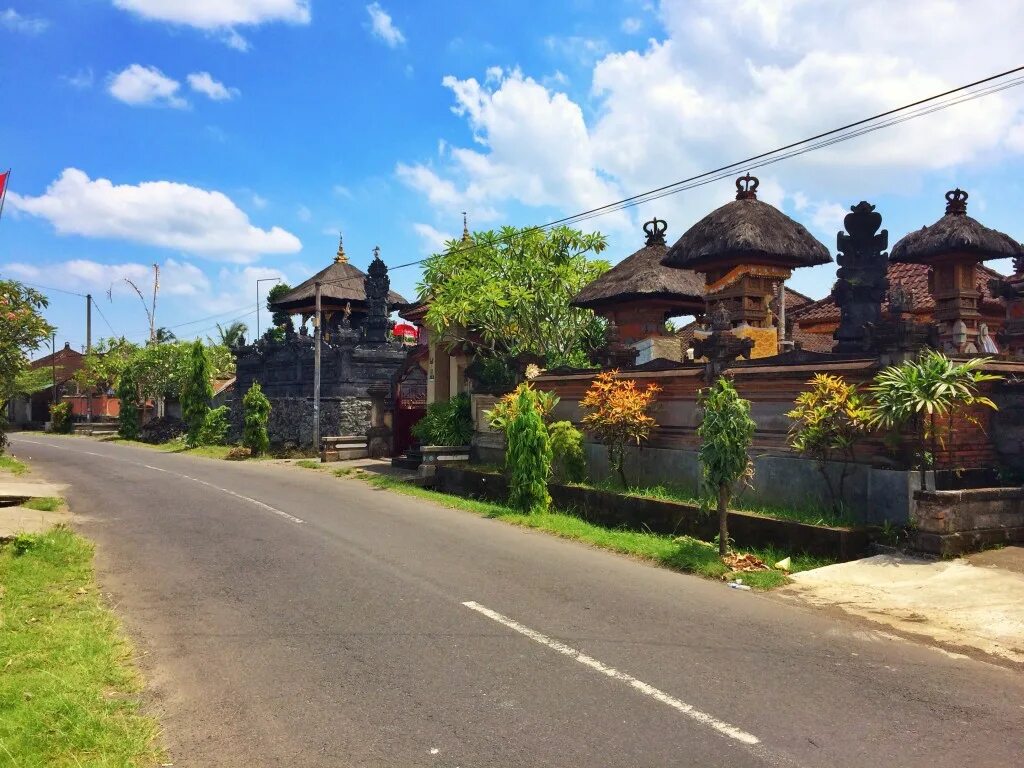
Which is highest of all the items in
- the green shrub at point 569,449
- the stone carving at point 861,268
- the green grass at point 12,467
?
the stone carving at point 861,268

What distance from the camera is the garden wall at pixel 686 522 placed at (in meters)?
9.19

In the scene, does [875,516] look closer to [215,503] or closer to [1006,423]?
[1006,423]

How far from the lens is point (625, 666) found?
5.57 meters

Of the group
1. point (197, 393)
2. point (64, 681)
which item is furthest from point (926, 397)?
point (197, 393)

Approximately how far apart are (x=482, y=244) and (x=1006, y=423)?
1537 cm

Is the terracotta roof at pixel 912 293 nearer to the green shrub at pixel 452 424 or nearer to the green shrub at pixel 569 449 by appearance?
the green shrub at pixel 569 449

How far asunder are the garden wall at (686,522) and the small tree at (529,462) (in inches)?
25.8

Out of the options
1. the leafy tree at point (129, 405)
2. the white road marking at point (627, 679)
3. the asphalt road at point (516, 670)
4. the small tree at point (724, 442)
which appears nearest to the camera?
the asphalt road at point (516, 670)

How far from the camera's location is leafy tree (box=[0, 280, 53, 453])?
16.3m

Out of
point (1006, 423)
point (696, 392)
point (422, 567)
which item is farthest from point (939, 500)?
point (422, 567)

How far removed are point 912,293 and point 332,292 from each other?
93.2 feet

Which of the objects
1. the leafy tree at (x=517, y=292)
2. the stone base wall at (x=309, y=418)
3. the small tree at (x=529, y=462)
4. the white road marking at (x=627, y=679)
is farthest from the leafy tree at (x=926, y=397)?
the stone base wall at (x=309, y=418)

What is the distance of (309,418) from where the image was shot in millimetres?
30328

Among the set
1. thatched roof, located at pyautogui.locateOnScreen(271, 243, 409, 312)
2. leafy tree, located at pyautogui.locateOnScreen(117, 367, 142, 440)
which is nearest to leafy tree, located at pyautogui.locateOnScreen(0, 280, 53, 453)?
thatched roof, located at pyautogui.locateOnScreen(271, 243, 409, 312)
